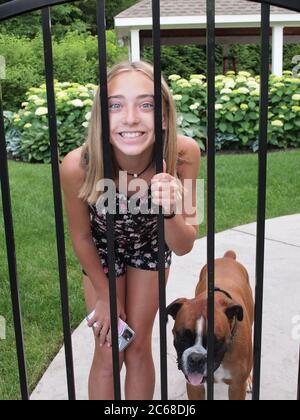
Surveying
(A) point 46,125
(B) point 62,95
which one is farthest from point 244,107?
(A) point 46,125

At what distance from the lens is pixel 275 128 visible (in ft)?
25.7

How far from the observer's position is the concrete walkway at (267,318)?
2.52 metres

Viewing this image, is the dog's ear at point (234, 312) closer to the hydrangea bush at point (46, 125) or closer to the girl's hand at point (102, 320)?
the girl's hand at point (102, 320)

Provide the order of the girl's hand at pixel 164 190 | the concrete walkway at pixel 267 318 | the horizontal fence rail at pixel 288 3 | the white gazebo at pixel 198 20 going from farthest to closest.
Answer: the white gazebo at pixel 198 20, the concrete walkway at pixel 267 318, the girl's hand at pixel 164 190, the horizontal fence rail at pixel 288 3

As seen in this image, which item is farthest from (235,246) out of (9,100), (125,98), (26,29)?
(26,29)

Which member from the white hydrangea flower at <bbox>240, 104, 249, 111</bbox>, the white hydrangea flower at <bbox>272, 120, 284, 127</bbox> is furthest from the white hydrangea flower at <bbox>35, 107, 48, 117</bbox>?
the white hydrangea flower at <bbox>272, 120, 284, 127</bbox>

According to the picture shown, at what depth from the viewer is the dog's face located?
1992 millimetres

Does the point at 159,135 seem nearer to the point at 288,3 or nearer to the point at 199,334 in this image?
the point at 288,3

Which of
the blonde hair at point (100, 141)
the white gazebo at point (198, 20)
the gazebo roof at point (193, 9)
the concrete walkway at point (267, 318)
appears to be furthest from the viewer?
the gazebo roof at point (193, 9)

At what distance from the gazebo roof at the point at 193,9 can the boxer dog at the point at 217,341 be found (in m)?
11.3

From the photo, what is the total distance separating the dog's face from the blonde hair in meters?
0.51

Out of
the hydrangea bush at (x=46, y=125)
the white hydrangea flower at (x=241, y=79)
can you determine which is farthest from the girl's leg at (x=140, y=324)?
the white hydrangea flower at (x=241, y=79)

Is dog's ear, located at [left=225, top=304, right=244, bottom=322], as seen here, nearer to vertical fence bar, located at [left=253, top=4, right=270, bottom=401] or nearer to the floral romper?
the floral romper
